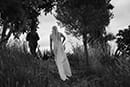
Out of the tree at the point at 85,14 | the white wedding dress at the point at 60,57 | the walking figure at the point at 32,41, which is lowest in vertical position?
the white wedding dress at the point at 60,57

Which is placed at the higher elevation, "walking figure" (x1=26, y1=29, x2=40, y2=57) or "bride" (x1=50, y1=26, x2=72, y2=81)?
"walking figure" (x1=26, y1=29, x2=40, y2=57)

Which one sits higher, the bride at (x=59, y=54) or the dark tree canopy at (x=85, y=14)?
the dark tree canopy at (x=85, y=14)

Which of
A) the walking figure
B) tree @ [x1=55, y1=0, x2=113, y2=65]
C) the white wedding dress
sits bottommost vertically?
the white wedding dress

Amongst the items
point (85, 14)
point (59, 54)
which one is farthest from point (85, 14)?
point (59, 54)

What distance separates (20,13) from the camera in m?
14.3

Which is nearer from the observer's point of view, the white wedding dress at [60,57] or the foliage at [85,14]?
the white wedding dress at [60,57]

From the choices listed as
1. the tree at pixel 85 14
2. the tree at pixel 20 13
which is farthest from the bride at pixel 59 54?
the tree at pixel 85 14

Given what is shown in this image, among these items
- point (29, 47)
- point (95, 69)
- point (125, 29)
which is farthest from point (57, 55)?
point (125, 29)

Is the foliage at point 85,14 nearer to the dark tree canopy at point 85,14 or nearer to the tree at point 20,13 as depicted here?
the dark tree canopy at point 85,14

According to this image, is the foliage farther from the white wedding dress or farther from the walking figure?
the white wedding dress

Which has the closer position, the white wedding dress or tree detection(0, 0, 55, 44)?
the white wedding dress

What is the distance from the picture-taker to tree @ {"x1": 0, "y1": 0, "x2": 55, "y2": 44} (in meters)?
13.8

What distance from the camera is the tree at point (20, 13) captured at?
13.8m

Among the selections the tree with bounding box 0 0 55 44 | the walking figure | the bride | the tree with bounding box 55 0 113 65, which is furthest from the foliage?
the bride
